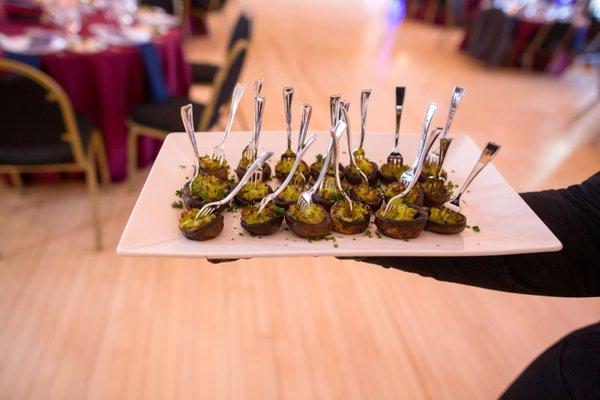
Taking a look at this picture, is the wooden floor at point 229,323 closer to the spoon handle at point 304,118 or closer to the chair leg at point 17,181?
the chair leg at point 17,181

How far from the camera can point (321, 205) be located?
1.09 m

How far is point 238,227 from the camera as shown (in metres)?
1.00

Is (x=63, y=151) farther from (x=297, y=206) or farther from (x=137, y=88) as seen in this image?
(x=297, y=206)

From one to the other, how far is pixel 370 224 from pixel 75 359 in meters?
1.15

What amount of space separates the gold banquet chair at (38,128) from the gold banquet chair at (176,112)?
26cm

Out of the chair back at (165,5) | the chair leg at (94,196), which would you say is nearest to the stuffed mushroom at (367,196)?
the chair leg at (94,196)

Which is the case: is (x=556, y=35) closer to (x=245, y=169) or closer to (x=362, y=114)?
(x=362, y=114)

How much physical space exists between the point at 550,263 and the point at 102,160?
204cm

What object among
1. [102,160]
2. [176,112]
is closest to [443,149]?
[176,112]

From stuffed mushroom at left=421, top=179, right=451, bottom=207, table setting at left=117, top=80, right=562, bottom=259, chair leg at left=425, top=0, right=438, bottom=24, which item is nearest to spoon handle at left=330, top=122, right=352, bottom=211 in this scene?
table setting at left=117, top=80, right=562, bottom=259

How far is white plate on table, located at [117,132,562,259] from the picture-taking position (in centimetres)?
91

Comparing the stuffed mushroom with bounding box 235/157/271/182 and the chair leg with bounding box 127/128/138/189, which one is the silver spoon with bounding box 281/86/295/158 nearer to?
the stuffed mushroom with bounding box 235/157/271/182

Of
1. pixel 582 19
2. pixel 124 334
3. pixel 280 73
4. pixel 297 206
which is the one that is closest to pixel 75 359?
pixel 124 334

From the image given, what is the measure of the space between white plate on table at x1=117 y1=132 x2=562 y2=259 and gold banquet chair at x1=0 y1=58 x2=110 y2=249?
0.73 metres
